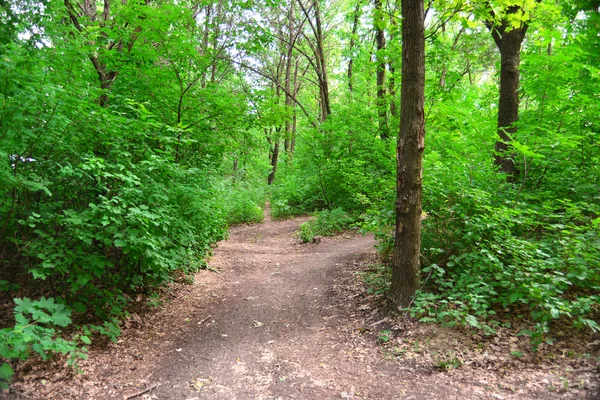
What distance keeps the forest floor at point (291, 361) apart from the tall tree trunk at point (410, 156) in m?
0.65

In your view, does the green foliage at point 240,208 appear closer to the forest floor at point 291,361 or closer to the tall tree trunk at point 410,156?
the forest floor at point 291,361

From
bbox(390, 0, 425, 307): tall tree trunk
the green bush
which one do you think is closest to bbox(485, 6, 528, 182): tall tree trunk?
the green bush

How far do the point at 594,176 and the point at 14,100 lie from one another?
303 inches

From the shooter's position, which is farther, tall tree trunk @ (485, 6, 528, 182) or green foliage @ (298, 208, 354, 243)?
green foliage @ (298, 208, 354, 243)

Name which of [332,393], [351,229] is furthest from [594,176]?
[351,229]

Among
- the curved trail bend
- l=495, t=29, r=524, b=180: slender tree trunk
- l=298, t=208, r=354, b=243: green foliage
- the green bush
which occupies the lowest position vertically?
the curved trail bend

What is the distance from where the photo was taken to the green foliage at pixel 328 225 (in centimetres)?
1075

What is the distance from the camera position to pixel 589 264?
3.63 m

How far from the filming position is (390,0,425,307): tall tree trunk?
4.33m

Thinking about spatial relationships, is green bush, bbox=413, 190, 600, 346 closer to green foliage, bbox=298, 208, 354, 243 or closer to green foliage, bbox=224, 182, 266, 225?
green foliage, bbox=298, 208, 354, 243

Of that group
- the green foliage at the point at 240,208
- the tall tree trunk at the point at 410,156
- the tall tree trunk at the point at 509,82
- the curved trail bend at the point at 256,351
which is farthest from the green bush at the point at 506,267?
the green foliage at the point at 240,208

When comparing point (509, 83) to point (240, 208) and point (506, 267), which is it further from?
point (240, 208)

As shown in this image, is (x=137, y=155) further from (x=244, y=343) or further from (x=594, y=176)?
(x=594, y=176)

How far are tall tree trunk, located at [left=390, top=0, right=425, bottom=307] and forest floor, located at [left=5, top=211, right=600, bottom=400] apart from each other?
2.13 ft
